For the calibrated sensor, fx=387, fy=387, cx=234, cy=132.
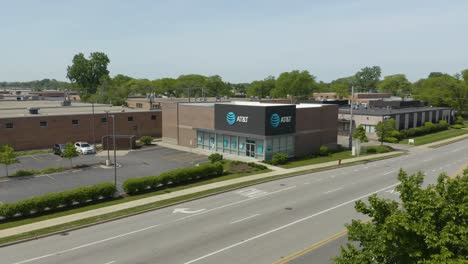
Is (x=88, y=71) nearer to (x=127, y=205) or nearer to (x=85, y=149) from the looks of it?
(x=85, y=149)

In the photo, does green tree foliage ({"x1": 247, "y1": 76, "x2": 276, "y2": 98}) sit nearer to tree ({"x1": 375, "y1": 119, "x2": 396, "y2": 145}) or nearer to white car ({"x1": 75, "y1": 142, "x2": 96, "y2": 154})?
tree ({"x1": 375, "y1": 119, "x2": 396, "y2": 145})

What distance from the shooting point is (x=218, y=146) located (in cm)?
5359

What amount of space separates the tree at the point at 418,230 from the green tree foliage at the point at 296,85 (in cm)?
12983

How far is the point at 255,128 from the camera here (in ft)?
157

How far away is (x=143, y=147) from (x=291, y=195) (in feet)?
106

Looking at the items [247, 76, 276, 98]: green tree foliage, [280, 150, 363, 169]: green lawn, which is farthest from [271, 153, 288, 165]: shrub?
[247, 76, 276, 98]: green tree foliage

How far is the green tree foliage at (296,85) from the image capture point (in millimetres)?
139750

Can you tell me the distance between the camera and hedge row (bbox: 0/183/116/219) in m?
25.7

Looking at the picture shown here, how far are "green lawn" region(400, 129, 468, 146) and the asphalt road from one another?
37.7m

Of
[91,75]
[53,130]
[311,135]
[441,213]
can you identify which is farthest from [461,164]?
[91,75]

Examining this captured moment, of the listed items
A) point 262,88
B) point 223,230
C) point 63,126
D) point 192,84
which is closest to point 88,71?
point 192,84

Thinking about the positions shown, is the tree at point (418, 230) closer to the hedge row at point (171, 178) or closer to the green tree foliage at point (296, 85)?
the hedge row at point (171, 178)

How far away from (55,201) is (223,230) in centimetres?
1277

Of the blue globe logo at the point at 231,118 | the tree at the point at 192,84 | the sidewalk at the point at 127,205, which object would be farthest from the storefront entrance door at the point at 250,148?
the tree at the point at 192,84
